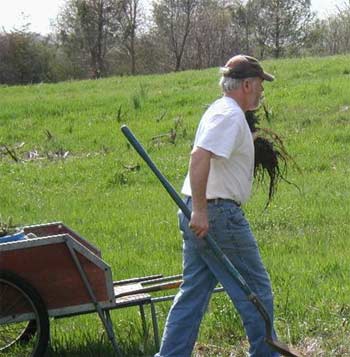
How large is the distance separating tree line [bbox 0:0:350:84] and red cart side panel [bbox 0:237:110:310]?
35180mm

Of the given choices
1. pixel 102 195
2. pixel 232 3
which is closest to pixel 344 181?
pixel 102 195

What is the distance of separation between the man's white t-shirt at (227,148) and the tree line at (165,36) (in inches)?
1408

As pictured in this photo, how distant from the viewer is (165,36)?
4209cm

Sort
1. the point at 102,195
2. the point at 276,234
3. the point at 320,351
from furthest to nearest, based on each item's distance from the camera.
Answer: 1. the point at 102,195
2. the point at 276,234
3. the point at 320,351

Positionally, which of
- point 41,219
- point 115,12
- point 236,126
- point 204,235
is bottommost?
point 41,219

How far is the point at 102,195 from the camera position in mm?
11125

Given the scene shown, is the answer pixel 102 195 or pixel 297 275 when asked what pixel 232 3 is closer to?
pixel 102 195

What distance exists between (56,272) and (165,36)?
37894 mm

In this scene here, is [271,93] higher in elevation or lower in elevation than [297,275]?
higher

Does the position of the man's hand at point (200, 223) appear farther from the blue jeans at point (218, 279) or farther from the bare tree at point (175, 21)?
the bare tree at point (175, 21)

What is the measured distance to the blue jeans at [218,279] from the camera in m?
4.49

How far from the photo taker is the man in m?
4.30

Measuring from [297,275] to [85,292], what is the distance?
2.04m

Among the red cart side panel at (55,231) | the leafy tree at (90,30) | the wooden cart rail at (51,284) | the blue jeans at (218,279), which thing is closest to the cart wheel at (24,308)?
the wooden cart rail at (51,284)
